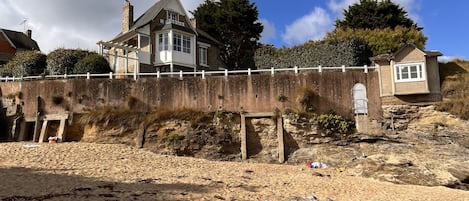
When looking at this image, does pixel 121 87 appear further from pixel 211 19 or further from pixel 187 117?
pixel 211 19

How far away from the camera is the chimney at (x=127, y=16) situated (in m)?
26.8

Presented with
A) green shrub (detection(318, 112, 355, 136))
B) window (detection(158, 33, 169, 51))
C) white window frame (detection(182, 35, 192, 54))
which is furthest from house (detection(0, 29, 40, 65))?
green shrub (detection(318, 112, 355, 136))

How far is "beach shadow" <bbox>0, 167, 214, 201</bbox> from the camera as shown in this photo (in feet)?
33.3

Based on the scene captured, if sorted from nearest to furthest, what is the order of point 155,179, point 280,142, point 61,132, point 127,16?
1. point 155,179
2. point 280,142
3. point 61,132
4. point 127,16

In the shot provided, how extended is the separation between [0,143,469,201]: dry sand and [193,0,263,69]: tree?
47.2ft

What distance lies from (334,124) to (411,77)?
442 cm

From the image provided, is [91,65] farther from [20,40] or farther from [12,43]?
[20,40]

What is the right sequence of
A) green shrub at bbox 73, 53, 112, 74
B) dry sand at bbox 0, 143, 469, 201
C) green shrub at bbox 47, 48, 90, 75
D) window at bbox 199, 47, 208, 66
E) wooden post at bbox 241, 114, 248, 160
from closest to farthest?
dry sand at bbox 0, 143, 469, 201
wooden post at bbox 241, 114, 248, 160
green shrub at bbox 73, 53, 112, 74
green shrub at bbox 47, 48, 90, 75
window at bbox 199, 47, 208, 66

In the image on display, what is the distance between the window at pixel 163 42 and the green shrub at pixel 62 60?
4.86 metres

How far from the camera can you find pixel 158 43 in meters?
25.6

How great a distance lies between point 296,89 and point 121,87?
934 cm

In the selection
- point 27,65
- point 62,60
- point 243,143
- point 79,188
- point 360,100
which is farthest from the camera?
point 27,65

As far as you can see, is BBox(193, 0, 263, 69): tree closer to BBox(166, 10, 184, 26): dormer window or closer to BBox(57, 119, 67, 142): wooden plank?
BBox(166, 10, 184, 26): dormer window

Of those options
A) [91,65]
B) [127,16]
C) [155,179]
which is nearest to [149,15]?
[127,16]
